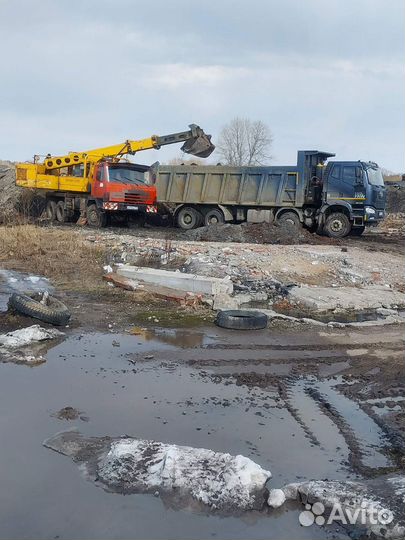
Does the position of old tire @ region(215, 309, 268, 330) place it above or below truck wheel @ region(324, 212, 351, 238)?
below

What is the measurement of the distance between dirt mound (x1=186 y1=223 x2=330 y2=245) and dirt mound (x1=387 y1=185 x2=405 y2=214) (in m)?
20.6

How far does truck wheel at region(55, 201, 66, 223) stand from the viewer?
2380 centimetres

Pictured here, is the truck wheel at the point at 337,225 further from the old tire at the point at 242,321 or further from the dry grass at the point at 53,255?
the old tire at the point at 242,321

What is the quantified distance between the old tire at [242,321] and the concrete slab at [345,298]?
1861 mm

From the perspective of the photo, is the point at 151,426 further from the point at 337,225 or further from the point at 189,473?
the point at 337,225

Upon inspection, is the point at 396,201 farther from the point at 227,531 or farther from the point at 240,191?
the point at 227,531

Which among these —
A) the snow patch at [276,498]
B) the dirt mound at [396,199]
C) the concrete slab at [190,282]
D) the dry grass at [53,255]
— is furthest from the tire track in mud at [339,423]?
the dirt mound at [396,199]

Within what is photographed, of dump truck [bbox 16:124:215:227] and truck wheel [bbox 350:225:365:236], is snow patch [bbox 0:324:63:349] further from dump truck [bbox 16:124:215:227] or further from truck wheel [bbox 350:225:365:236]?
truck wheel [bbox 350:225:365:236]

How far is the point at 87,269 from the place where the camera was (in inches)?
498

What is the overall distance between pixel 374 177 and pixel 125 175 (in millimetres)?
8997

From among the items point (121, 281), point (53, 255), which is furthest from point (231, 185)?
point (121, 281)

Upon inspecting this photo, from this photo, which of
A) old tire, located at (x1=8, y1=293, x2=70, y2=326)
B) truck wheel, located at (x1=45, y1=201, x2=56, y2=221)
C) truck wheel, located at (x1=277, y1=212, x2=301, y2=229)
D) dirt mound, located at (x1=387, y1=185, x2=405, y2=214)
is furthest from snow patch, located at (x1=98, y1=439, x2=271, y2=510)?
dirt mound, located at (x1=387, y1=185, x2=405, y2=214)

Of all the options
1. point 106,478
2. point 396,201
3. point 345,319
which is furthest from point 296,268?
point 396,201

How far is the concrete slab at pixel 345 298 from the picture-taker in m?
10.2
